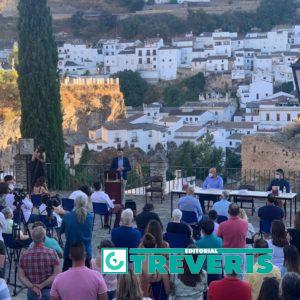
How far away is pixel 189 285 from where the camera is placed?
637 centimetres

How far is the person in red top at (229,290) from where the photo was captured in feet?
19.2

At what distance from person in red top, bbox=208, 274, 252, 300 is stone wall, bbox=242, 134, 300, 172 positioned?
23.1m

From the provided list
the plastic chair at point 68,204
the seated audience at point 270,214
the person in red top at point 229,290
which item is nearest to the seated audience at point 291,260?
the person in red top at point 229,290

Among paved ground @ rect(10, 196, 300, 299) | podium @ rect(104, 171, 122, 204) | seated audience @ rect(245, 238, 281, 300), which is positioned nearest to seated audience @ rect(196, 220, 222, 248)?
seated audience @ rect(245, 238, 281, 300)

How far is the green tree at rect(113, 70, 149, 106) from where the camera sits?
8650 centimetres

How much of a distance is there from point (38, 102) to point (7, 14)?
95095mm

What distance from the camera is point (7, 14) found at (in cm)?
11000

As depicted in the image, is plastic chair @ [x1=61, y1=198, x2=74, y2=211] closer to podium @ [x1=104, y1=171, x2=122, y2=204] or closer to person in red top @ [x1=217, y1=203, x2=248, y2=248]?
podium @ [x1=104, y1=171, x2=122, y2=204]

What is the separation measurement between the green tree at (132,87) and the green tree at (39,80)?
66.1 metres

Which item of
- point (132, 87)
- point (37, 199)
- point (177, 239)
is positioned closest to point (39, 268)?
point (177, 239)

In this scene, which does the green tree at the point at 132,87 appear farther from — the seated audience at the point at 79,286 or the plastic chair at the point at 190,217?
the seated audience at the point at 79,286

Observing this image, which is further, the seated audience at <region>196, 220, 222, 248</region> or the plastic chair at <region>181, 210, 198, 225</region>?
the plastic chair at <region>181, 210, 198, 225</region>

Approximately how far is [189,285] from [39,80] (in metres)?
13.5

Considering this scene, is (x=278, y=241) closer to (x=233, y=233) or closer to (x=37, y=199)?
(x=233, y=233)
